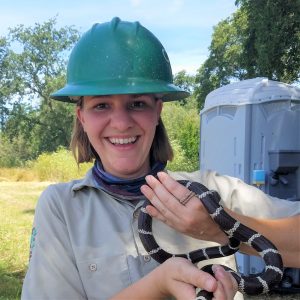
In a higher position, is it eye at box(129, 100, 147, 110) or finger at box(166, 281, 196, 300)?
eye at box(129, 100, 147, 110)

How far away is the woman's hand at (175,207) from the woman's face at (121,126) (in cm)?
26

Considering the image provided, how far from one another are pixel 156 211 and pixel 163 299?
321mm

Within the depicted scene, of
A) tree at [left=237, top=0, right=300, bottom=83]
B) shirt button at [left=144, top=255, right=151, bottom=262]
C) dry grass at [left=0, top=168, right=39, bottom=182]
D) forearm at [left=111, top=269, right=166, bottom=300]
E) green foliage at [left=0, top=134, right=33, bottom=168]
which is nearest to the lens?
forearm at [left=111, top=269, right=166, bottom=300]

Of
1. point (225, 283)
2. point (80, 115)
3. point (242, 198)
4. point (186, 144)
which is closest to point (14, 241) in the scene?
point (80, 115)

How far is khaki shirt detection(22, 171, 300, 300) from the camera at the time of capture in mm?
1979

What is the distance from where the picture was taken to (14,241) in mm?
8602

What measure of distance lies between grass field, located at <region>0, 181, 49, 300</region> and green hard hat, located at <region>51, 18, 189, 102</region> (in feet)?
13.7

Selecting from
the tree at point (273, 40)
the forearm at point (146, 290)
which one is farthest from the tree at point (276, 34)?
the forearm at point (146, 290)

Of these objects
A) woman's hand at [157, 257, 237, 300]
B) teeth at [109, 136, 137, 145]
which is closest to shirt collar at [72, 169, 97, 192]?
teeth at [109, 136, 137, 145]

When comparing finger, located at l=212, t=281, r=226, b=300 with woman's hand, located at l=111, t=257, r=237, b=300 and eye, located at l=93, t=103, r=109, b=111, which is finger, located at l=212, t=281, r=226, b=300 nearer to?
woman's hand, located at l=111, t=257, r=237, b=300

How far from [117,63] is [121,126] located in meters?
0.26

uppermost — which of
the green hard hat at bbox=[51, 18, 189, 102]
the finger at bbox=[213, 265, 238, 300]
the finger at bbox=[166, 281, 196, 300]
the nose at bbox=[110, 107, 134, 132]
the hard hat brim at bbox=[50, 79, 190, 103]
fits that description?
the green hard hat at bbox=[51, 18, 189, 102]

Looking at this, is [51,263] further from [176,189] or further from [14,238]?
[14,238]

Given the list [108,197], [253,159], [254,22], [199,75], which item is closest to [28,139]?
[199,75]
